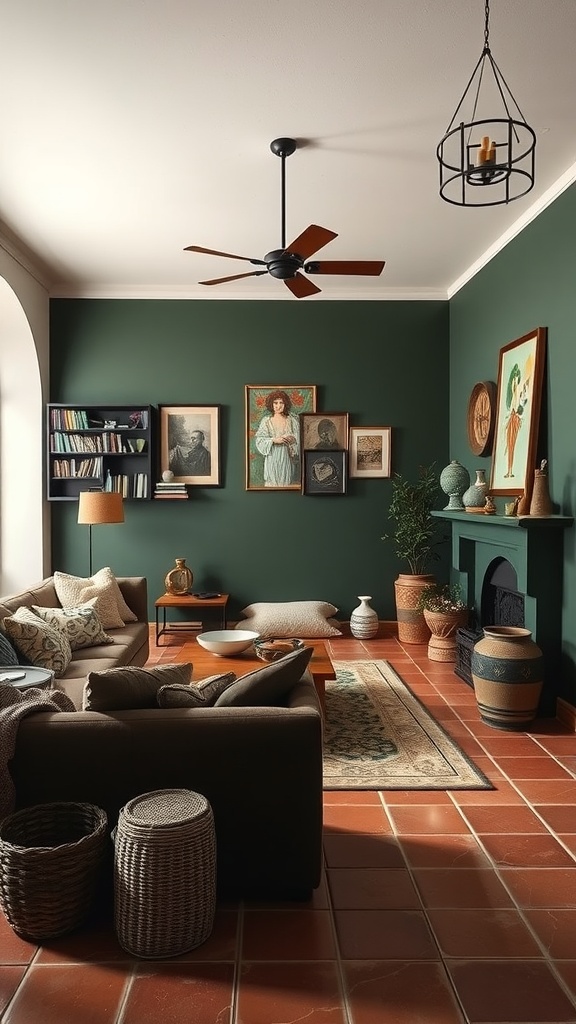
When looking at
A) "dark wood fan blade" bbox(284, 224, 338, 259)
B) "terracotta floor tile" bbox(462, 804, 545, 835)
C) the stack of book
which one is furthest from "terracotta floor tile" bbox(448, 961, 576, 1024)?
the stack of book

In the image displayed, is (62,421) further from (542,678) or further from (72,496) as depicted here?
(542,678)

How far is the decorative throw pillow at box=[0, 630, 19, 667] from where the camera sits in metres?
3.59

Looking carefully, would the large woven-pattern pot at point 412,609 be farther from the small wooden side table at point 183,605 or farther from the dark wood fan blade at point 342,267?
the dark wood fan blade at point 342,267

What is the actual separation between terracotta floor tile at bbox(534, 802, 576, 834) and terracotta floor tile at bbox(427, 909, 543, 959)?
0.71 meters

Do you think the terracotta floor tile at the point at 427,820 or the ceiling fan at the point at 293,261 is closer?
the terracotta floor tile at the point at 427,820

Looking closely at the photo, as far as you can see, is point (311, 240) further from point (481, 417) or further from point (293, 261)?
point (481, 417)

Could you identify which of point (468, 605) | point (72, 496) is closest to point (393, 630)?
point (468, 605)

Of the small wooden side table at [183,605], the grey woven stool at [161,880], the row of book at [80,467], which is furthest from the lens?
the row of book at [80,467]

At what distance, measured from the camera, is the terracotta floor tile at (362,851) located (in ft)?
8.78

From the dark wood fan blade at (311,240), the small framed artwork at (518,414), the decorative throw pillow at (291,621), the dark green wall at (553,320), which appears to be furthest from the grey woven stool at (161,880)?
the decorative throw pillow at (291,621)

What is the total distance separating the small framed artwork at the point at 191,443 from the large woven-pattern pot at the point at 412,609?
6.60 ft

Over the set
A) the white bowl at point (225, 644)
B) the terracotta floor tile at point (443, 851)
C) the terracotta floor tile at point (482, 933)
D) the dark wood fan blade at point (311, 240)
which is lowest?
the terracotta floor tile at point (443, 851)

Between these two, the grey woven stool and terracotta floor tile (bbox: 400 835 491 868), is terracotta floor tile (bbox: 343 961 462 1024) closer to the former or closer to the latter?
the grey woven stool

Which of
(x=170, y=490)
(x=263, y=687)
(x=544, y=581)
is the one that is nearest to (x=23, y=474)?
(x=170, y=490)
